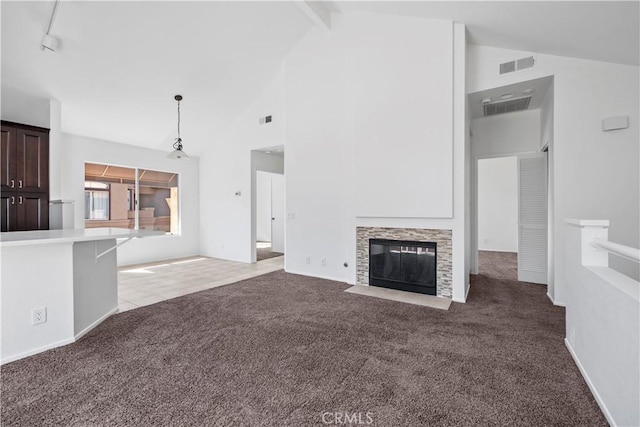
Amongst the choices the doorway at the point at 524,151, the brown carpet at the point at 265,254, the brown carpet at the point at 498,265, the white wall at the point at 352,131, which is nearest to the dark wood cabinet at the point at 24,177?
the white wall at the point at 352,131

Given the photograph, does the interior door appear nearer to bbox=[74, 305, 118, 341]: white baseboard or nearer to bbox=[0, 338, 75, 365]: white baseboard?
bbox=[74, 305, 118, 341]: white baseboard

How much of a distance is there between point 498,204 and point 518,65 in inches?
Result: 201

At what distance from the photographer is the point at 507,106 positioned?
445cm

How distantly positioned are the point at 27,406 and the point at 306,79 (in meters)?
5.06

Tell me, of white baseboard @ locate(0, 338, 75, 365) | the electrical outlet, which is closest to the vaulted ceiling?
the electrical outlet

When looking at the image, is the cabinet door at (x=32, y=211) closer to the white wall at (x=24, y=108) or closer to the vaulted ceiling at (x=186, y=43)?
the white wall at (x=24, y=108)

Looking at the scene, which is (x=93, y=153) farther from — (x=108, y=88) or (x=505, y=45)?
(x=505, y=45)

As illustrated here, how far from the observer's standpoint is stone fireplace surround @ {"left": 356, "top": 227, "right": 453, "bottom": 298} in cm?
381

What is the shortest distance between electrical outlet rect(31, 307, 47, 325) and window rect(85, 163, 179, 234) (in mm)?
4131

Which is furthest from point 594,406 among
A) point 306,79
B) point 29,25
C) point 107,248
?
point 29,25

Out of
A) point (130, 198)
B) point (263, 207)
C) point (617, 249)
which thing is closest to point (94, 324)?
point (617, 249)

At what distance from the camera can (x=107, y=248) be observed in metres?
3.19

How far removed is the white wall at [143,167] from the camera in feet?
18.1

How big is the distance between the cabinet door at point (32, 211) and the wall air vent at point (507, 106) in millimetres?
7290
